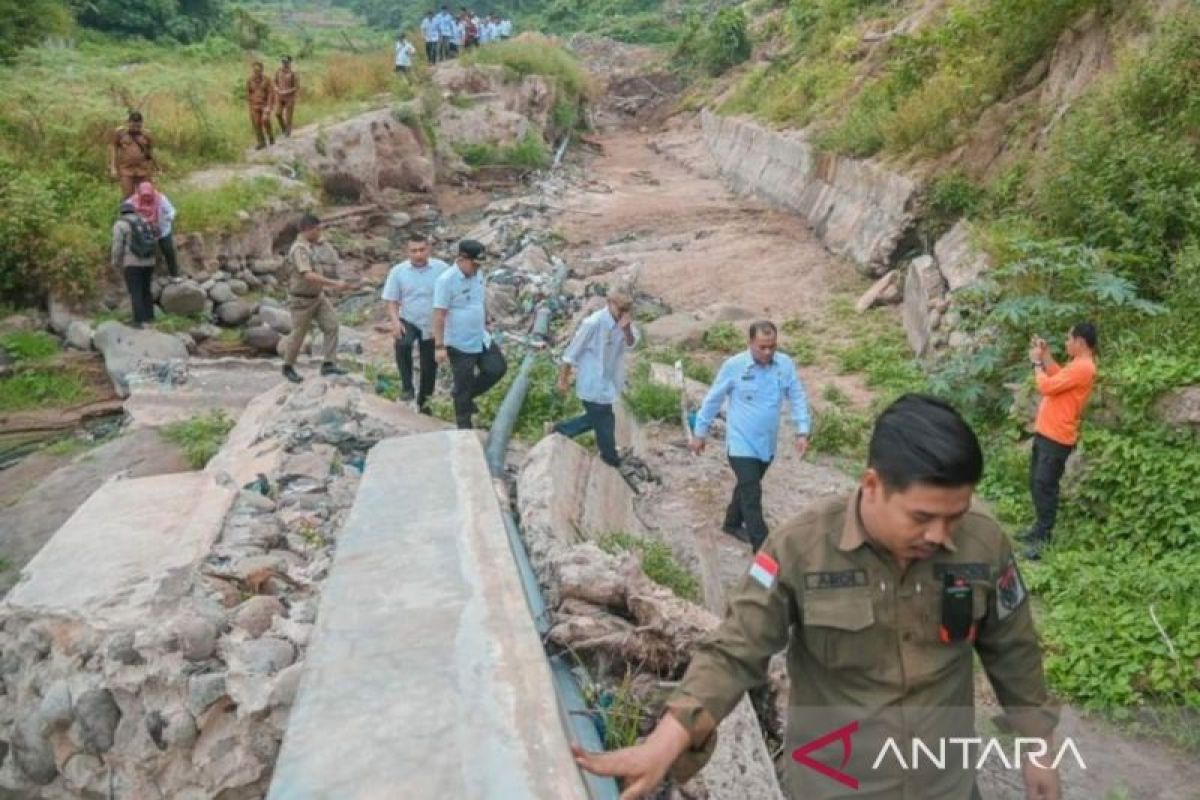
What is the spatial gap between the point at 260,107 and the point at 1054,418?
14190 mm

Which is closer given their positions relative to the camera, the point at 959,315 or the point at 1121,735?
the point at 1121,735

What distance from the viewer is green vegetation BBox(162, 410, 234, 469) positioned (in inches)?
315

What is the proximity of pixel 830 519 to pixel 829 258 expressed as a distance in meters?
12.9

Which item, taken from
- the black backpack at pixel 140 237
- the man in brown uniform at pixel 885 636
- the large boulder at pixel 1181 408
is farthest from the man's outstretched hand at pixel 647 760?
the black backpack at pixel 140 237

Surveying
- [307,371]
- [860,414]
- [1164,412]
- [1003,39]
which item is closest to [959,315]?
[860,414]

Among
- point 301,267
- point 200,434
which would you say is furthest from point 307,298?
point 200,434

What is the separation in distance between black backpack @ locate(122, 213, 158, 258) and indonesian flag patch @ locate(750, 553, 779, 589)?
10.4 metres

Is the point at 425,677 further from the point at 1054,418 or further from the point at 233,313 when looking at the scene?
the point at 233,313

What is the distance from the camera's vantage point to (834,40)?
21750mm

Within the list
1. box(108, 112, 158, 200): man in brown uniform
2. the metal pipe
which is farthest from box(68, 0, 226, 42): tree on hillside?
the metal pipe

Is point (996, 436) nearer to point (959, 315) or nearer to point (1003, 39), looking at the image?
point (959, 315)

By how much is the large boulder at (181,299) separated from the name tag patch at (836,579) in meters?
11.3

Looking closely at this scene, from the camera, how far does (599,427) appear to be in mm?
7133

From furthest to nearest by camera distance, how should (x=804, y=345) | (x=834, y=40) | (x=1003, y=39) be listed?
(x=834, y=40)
(x=1003, y=39)
(x=804, y=345)
